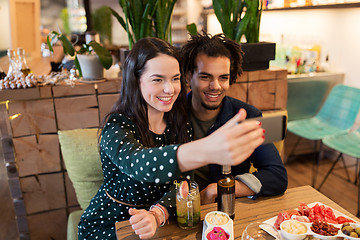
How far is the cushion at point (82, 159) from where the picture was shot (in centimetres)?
167

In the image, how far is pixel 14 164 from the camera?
1.77 m

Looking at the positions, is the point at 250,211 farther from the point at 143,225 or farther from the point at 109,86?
the point at 109,86

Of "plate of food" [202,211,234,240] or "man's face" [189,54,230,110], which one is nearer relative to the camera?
"plate of food" [202,211,234,240]

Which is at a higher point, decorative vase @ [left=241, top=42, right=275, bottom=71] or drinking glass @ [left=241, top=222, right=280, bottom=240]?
decorative vase @ [left=241, top=42, right=275, bottom=71]

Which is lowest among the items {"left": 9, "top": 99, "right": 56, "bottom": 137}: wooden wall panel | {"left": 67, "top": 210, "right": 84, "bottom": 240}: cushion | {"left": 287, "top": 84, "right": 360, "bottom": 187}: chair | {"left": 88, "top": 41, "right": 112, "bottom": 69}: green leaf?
{"left": 67, "top": 210, "right": 84, "bottom": 240}: cushion

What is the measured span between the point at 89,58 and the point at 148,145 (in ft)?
2.46

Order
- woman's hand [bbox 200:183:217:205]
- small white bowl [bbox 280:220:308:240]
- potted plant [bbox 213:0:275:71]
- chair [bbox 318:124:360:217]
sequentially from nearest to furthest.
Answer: small white bowl [bbox 280:220:308:240] → woman's hand [bbox 200:183:217:205] → potted plant [bbox 213:0:275:71] → chair [bbox 318:124:360:217]

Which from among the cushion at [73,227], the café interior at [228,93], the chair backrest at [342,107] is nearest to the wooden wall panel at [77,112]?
the café interior at [228,93]

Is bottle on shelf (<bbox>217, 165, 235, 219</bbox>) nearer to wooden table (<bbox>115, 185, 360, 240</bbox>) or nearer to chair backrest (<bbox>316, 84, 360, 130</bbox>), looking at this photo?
wooden table (<bbox>115, 185, 360, 240</bbox>)

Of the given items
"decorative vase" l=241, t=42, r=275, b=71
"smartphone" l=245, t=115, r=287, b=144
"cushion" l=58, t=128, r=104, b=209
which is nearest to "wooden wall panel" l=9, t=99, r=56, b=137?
"cushion" l=58, t=128, r=104, b=209

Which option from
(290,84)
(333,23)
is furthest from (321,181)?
(333,23)

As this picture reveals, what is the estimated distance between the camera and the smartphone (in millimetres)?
856

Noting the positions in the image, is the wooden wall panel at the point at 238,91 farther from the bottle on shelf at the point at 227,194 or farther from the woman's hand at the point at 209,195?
the bottle on shelf at the point at 227,194

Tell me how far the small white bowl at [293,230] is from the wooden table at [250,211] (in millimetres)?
130
